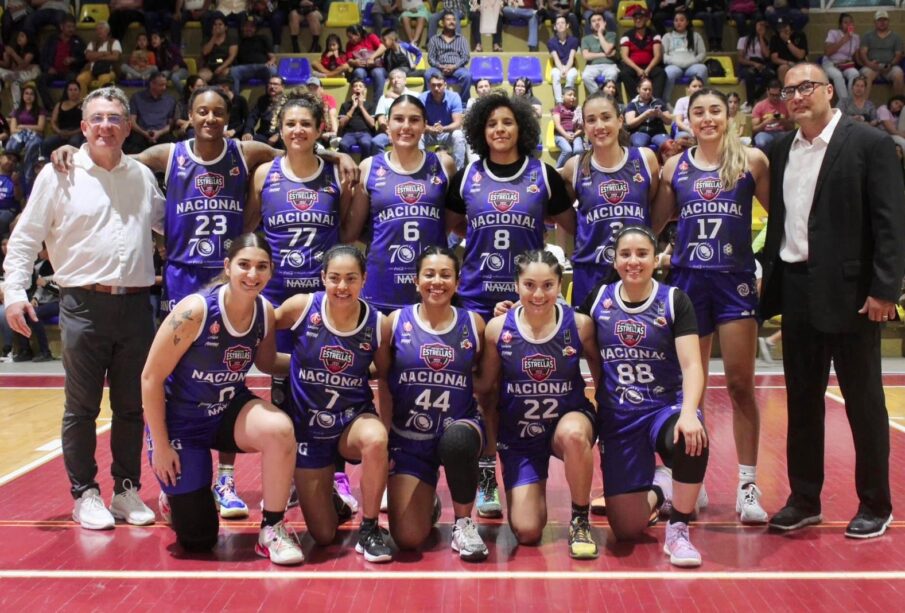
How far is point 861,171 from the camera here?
13.2ft

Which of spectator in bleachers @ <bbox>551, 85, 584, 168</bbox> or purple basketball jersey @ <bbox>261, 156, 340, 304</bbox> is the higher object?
spectator in bleachers @ <bbox>551, 85, 584, 168</bbox>

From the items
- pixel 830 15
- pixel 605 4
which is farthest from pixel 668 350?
pixel 830 15

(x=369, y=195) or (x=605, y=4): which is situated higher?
(x=605, y=4)

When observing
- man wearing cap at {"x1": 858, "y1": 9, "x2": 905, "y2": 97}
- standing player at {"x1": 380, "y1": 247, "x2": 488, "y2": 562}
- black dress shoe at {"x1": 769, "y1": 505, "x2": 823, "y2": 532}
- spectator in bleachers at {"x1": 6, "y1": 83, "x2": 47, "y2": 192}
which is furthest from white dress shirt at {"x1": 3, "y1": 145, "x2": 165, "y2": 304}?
man wearing cap at {"x1": 858, "y1": 9, "x2": 905, "y2": 97}

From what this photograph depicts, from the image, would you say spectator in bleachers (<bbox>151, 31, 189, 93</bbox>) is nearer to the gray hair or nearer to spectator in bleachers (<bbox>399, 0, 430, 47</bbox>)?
spectator in bleachers (<bbox>399, 0, 430, 47</bbox>)

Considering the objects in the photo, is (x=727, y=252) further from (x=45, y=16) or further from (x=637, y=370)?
(x=45, y=16)

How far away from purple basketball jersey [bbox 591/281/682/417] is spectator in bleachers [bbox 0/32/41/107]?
464 inches

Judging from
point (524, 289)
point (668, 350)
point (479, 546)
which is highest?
point (524, 289)

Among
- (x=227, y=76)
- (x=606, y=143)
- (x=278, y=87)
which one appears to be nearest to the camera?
(x=606, y=143)

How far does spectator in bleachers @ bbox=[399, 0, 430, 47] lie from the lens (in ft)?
45.2

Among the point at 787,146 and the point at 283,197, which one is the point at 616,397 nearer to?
the point at 787,146

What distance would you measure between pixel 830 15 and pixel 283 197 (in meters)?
12.8

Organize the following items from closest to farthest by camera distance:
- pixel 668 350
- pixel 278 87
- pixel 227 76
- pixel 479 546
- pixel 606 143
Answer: pixel 479 546 < pixel 668 350 < pixel 606 143 < pixel 278 87 < pixel 227 76

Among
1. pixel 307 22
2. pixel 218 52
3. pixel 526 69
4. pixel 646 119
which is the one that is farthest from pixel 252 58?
pixel 646 119
